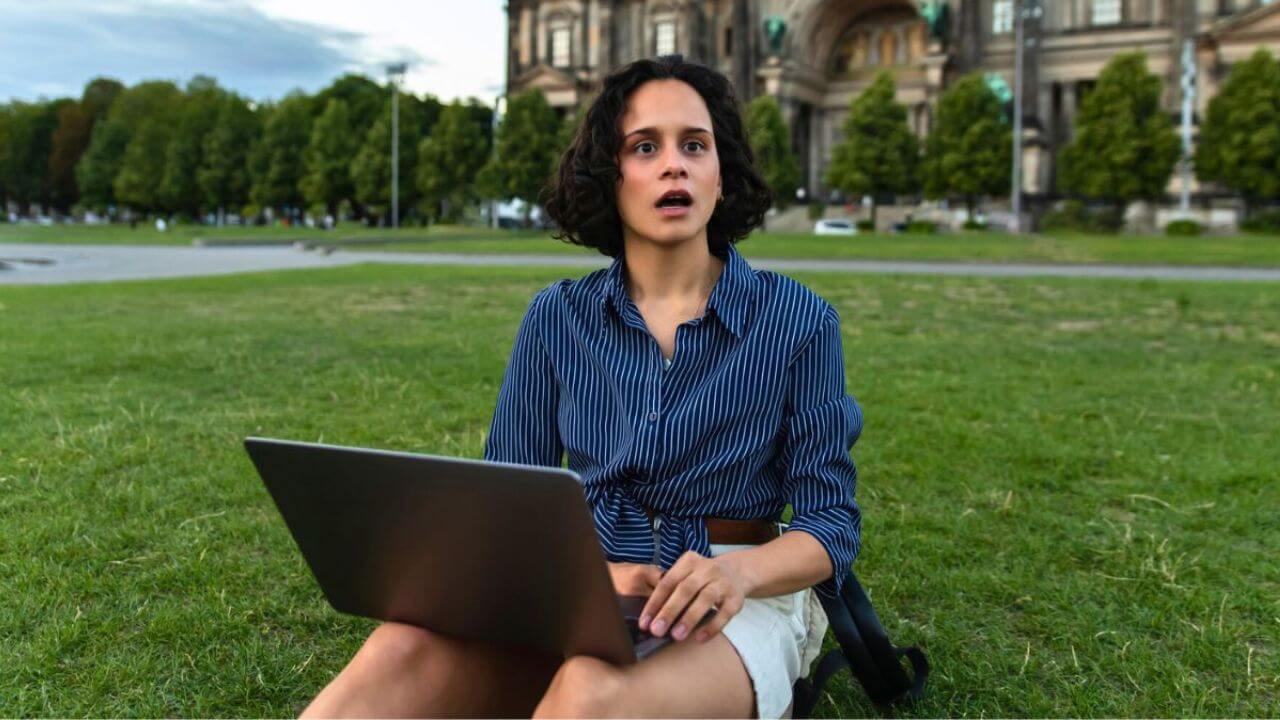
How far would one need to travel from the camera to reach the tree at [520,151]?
191 feet

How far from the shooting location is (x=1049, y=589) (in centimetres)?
426

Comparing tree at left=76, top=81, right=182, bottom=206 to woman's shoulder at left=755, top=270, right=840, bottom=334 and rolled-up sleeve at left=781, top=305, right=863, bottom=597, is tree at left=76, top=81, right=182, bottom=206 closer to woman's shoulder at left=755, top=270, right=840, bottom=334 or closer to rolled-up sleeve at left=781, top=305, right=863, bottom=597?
woman's shoulder at left=755, top=270, right=840, bottom=334

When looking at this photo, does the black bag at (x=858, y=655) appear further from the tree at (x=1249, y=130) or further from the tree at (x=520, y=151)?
the tree at (x=520, y=151)

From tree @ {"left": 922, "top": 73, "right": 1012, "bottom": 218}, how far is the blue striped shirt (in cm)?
5030

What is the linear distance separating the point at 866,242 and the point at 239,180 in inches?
1921

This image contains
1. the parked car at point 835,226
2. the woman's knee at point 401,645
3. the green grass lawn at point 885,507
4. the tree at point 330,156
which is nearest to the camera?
the woman's knee at point 401,645

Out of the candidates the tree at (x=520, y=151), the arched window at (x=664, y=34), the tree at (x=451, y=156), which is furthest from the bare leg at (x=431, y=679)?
the arched window at (x=664, y=34)

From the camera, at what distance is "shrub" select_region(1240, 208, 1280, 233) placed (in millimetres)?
43219

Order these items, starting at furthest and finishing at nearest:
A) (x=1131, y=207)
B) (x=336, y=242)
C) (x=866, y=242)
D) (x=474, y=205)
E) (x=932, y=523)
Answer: (x=474, y=205), (x=1131, y=207), (x=336, y=242), (x=866, y=242), (x=932, y=523)

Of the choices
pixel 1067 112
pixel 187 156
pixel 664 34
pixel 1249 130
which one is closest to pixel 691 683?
pixel 1249 130

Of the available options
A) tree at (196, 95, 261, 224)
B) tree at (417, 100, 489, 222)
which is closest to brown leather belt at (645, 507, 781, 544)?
tree at (417, 100, 489, 222)

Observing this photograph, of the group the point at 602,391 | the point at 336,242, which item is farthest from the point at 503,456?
the point at 336,242

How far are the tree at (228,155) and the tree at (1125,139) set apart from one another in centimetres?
4821

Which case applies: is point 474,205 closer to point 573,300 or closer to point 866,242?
point 866,242
